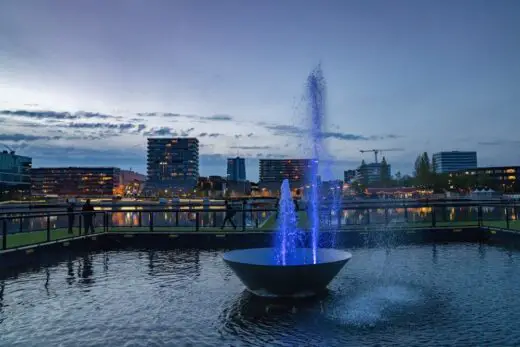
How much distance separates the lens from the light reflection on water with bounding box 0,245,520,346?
8.25 metres

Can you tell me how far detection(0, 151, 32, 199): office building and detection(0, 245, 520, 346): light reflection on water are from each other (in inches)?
6864

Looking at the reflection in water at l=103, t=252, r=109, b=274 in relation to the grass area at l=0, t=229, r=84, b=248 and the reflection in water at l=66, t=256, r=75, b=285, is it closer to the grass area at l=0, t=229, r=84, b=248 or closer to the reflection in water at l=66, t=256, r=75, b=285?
the reflection in water at l=66, t=256, r=75, b=285

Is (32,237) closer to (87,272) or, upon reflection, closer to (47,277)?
(87,272)

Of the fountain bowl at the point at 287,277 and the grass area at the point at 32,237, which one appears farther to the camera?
the grass area at the point at 32,237

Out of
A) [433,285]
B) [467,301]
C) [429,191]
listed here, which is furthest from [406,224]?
[429,191]

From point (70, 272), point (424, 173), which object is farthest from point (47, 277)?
point (424, 173)

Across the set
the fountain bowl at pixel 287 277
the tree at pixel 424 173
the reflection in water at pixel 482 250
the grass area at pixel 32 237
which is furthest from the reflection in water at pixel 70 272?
the tree at pixel 424 173

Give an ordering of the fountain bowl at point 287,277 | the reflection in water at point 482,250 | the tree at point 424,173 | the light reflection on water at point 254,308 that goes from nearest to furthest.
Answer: the light reflection on water at point 254,308, the fountain bowl at point 287,277, the reflection in water at point 482,250, the tree at point 424,173

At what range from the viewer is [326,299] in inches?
433

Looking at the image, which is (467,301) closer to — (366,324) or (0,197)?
(366,324)

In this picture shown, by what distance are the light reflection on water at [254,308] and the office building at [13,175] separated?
6864 inches

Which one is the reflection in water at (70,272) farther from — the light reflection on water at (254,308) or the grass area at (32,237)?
the grass area at (32,237)

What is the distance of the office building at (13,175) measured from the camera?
573 feet

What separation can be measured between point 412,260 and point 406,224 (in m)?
9.34
